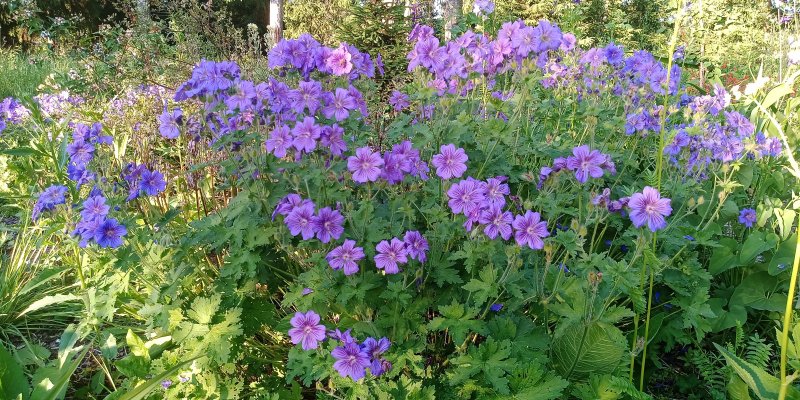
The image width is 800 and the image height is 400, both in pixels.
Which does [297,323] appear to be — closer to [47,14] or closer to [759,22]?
[759,22]

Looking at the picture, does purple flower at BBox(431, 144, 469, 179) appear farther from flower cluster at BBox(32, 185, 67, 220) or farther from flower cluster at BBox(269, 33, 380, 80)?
flower cluster at BBox(32, 185, 67, 220)

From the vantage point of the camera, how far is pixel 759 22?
44.2 ft

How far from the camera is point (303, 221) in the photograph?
5.64ft

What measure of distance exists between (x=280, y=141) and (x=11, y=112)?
2775mm

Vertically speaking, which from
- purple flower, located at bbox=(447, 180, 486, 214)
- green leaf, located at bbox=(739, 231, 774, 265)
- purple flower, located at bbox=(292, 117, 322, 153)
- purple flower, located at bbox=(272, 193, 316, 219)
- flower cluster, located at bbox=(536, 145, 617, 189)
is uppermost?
A: purple flower, located at bbox=(292, 117, 322, 153)

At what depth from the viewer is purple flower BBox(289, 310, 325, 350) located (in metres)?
1.68

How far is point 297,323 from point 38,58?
10712mm

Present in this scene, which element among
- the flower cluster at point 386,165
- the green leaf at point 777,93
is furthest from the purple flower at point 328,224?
the green leaf at point 777,93

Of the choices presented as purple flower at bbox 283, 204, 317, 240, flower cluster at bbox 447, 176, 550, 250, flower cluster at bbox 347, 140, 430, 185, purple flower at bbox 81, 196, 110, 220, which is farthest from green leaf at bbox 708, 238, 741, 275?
purple flower at bbox 81, 196, 110, 220

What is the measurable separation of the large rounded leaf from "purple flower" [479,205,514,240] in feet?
1.41

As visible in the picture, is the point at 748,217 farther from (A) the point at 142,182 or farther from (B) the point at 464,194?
(A) the point at 142,182

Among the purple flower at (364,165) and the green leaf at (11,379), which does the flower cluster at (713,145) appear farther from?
the green leaf at (11,379)

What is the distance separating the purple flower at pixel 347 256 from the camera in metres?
1.67

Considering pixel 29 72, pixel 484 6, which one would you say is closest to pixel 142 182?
pixel 484 6
